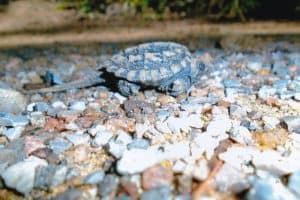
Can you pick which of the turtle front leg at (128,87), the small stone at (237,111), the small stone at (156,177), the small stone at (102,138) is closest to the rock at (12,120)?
the small stone at (102,138)

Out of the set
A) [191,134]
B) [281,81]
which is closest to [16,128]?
[191,134]

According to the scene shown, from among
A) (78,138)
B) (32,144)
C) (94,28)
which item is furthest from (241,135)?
(94,28)

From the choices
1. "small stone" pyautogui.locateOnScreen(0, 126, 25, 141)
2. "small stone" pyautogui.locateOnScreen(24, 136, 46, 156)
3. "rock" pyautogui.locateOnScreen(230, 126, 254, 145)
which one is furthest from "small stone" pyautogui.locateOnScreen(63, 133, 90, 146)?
"rock" pyautogui.locateOnScreen(230, 126, 254, 145)

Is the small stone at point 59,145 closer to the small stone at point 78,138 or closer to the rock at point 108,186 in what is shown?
the small stone at point 78,138

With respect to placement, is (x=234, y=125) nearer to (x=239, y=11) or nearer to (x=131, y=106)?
(x=131, y=106)

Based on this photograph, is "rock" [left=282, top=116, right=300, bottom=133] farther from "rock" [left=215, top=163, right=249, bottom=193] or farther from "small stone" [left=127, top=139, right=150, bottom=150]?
"small stone" [left=127, top=139, right=150, bottom=150]

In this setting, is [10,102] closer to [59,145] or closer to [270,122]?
[59,145]
